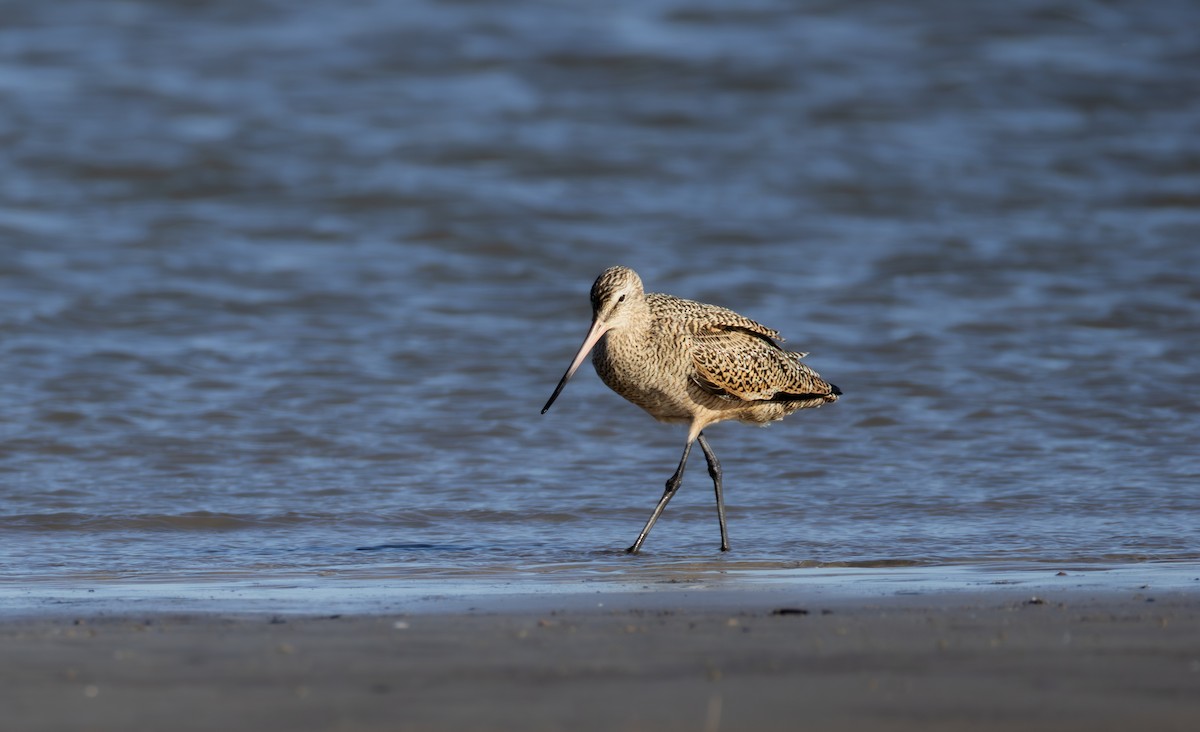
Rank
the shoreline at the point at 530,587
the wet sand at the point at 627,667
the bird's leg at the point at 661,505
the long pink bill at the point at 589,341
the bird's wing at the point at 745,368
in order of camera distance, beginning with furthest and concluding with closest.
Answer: the bird's wing at the point at 745,368, the long pink bill at the point at 589,341, the bird's leg at the point at 661,505, the shoreline at the point at 530,587, the wet sand at the point at 627,667

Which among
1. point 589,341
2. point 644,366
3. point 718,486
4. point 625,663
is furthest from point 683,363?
point 625,663

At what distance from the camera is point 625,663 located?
11.9 ft

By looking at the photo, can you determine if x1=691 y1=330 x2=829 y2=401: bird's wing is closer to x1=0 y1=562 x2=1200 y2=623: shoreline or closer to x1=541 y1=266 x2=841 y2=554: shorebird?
x1=541 y1=266 x2=841 y2=554: shorebird

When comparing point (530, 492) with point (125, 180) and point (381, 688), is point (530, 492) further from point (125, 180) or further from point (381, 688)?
point (125, 180)

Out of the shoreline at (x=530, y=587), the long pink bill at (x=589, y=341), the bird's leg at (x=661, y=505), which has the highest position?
the long pink bill at (x=589, y=341)

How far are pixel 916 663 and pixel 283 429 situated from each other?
17.5ft

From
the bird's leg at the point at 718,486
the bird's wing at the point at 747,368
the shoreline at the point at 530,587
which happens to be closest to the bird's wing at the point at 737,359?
the bird's wing at the point at 747,368

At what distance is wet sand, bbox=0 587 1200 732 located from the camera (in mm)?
3121

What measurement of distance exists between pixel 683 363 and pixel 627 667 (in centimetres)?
335

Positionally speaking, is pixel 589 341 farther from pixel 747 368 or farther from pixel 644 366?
pixel 747 368

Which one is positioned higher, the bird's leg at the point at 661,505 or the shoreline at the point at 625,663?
the shoreline at the point at 625,663

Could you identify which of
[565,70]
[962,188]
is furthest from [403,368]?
[565,70]

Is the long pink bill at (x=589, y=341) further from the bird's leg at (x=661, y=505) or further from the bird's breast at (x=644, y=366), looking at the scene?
the bird's leg at (x=661, y=505)

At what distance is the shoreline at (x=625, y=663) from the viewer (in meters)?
3.13
